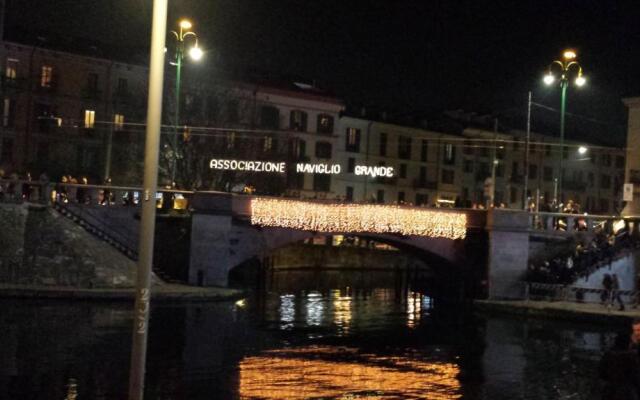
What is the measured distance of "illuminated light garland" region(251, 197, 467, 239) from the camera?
48094 mm

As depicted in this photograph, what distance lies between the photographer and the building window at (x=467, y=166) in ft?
331

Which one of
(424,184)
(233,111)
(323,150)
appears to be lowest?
(424,184)

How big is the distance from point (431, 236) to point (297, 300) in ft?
25.7

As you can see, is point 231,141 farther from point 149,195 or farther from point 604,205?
point 604,205

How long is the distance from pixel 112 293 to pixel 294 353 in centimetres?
1582

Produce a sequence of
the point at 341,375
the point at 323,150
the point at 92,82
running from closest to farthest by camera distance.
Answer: the point at 341,375 < the point at 92,82 < the point at 323,150

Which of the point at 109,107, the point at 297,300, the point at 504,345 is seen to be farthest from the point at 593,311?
the point at 109,107

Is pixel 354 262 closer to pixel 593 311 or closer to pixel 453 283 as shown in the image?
pixel 453 283

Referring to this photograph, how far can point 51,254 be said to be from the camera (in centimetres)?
4403

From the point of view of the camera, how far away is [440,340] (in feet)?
113

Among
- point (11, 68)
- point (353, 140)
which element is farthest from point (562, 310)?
point (353, 140)

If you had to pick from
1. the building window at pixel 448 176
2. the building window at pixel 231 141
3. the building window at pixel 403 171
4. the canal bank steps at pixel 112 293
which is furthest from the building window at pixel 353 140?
the canal bank steps at pixel 112 293

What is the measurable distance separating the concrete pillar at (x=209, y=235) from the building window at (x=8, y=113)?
30.1 meters

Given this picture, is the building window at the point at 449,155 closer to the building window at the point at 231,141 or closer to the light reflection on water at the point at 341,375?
the building window at the point at 231,141
